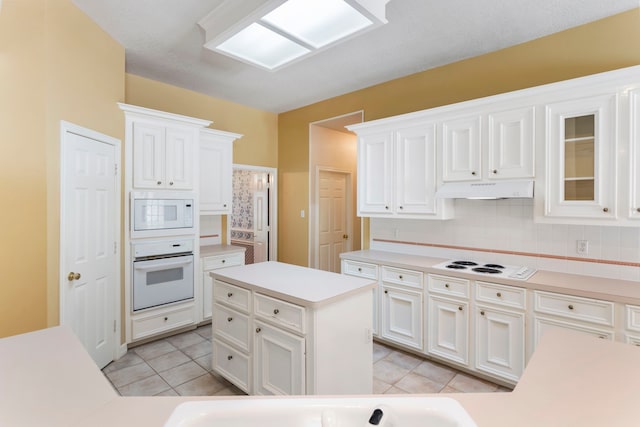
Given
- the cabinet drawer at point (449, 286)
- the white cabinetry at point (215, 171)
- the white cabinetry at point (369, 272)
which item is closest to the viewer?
the cabinet drawer at point (449, 286)

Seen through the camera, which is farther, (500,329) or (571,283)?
(500,329)

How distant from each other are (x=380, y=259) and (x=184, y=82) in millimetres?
3170

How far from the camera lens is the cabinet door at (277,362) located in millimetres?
1873

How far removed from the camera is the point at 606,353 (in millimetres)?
1123

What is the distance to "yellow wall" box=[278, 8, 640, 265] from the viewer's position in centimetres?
248

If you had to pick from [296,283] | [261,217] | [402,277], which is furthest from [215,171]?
[402,277]

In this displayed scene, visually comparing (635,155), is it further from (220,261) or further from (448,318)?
(220,261)

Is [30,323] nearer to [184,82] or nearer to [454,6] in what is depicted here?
[184,82]

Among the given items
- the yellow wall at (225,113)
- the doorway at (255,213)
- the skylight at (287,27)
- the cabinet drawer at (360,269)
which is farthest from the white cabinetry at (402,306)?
the yellow wall at (225,113)

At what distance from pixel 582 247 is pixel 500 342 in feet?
3.36

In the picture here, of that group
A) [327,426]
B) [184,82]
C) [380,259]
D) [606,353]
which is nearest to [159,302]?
[380,259]

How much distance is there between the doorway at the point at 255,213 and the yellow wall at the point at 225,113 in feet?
0.79

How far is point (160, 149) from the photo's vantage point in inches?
132

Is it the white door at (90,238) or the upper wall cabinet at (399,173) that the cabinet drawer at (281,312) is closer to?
the white door at (90,238)
